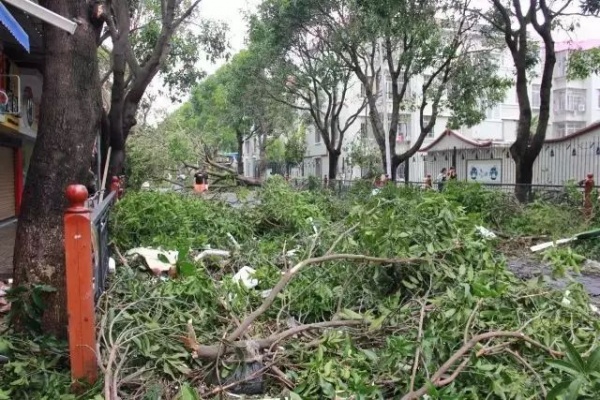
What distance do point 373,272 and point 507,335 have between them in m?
1.30

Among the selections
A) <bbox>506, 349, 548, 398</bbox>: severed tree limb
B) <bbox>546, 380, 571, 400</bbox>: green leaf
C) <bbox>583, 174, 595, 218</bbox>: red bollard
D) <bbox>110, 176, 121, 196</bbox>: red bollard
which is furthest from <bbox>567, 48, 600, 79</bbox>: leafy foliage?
<bbox>546, 380, 571, 400</bbox>: green leaf

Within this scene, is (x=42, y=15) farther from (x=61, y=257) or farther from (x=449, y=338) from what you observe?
(x=449, y=338)

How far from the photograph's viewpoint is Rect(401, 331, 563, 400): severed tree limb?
113 inches

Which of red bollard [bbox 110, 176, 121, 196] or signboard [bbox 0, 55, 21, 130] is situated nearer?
red bollard [bbox 110, 176, 121, 196]

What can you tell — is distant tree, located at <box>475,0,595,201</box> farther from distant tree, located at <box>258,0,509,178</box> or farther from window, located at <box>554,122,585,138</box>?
window, located at <box>554,122,585,138</box>

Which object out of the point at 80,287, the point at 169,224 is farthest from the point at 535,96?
the point at 80,287

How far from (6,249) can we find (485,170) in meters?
16.7

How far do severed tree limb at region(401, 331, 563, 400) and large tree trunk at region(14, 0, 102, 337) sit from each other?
95.0 inches

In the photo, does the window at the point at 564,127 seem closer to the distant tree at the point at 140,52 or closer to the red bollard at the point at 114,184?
the distant tree at the point at 140,52

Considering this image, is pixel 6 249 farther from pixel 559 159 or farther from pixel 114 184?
pixel 559 159

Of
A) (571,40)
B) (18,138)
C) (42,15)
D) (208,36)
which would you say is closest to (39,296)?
(42,15)

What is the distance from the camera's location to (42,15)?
3463mm

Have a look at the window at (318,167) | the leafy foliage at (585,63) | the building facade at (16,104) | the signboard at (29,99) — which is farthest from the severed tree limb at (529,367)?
the window at (318,167)

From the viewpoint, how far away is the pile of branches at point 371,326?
3.11 meters
